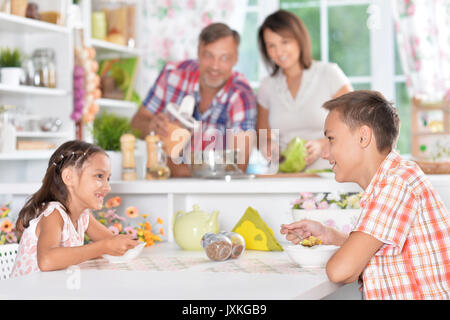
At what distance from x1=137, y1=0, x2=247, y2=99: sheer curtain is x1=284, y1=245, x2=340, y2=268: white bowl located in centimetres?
305

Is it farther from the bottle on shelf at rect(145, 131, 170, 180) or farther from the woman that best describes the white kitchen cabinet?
the bottle on shelf at rect(145, 131, 170, 180)

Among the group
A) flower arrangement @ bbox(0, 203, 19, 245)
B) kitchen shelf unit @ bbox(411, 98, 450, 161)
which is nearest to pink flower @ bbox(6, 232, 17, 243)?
flower arrangement @ bbox(0, 203, 19, 245)

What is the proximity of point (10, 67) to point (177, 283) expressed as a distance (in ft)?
7.58

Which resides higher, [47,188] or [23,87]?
[23,87]

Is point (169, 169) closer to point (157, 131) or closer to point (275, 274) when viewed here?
point (157, 131)

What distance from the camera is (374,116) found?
1569 mm

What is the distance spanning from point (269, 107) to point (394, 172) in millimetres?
1574

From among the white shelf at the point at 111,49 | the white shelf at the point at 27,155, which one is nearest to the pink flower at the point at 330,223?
the white shelf at the point at 27,155

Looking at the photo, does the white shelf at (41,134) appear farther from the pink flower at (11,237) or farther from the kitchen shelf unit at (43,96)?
the pink flower at (11,237)

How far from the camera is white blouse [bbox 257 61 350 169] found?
2928mm

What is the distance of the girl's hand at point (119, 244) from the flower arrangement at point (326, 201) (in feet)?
1.73

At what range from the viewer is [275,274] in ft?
5.18
